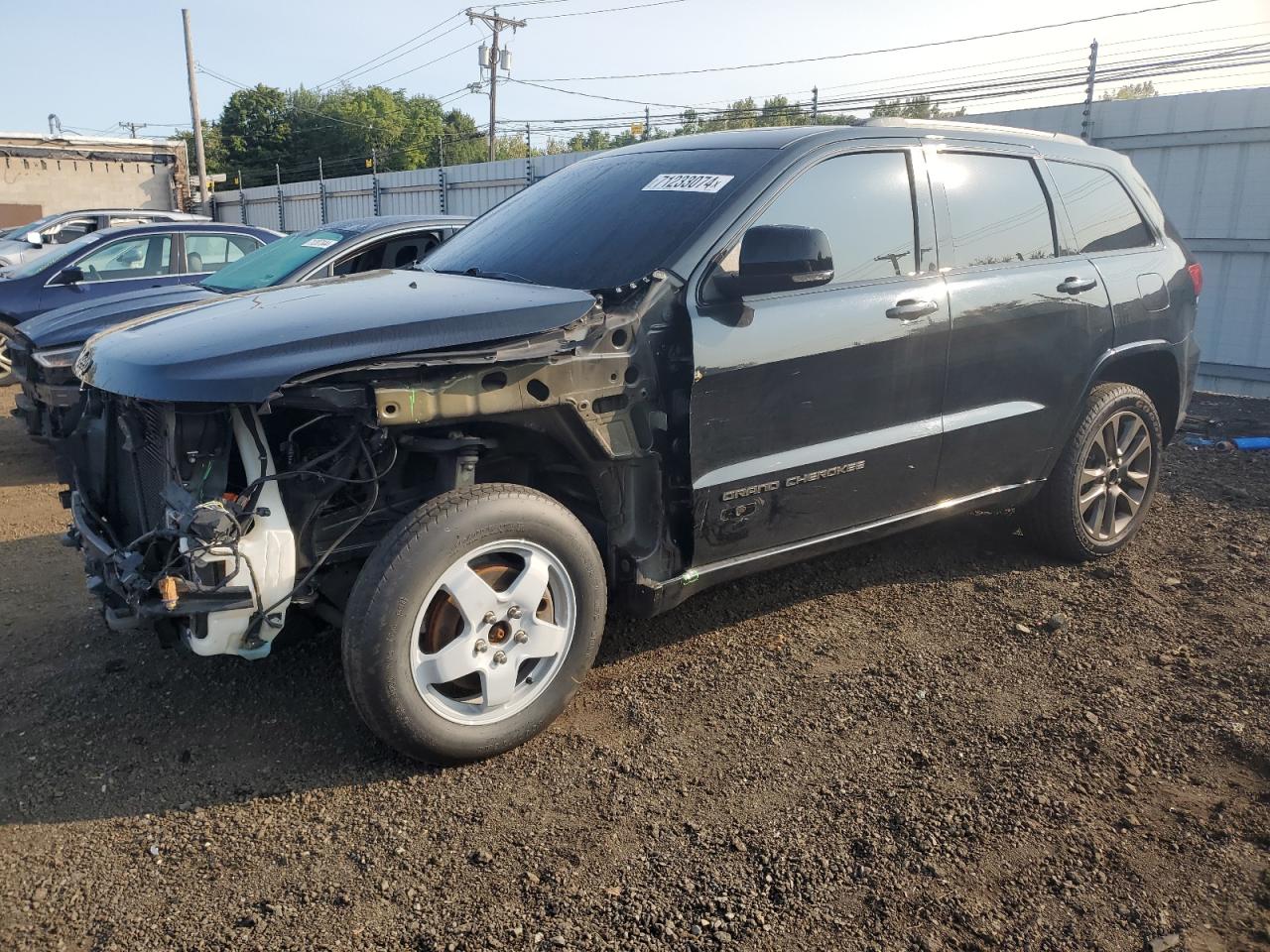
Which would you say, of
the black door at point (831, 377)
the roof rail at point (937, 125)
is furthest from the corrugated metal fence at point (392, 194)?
the black door at point (831, 377)

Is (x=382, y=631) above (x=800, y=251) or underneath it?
underneath

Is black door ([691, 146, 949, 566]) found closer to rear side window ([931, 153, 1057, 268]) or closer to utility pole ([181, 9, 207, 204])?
rear side window ([931, 153, 1057, 268])

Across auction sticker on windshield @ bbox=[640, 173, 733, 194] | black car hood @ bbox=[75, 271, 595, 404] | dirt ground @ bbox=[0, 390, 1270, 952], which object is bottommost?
dirt ground @ bbox=[0, 390, 1270, 952]

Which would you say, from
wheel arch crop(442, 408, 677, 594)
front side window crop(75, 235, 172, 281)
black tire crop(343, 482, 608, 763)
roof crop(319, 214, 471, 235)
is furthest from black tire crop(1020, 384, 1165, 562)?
front side window crop(75, 235, 172, 281)

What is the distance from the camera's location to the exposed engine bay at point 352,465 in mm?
2729

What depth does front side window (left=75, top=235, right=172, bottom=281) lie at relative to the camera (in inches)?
352

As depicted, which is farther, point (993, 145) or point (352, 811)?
point (993, 145)

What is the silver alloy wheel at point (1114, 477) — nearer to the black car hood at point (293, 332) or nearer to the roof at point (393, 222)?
the black car hood at point (293, 332)

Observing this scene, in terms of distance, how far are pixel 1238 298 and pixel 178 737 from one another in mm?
10191

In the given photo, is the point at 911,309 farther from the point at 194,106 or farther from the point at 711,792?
the point at 194,106

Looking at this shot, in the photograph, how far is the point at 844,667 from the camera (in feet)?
12.2

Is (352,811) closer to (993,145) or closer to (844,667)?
(844,667)

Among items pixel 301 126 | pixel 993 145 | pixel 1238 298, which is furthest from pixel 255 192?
pixel 301 126

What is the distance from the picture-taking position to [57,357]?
5.05 meters
